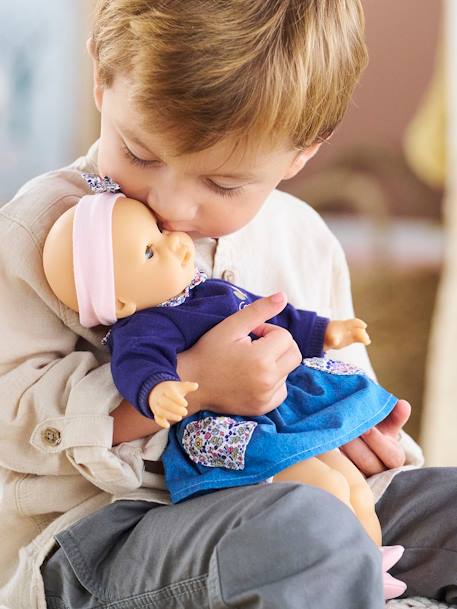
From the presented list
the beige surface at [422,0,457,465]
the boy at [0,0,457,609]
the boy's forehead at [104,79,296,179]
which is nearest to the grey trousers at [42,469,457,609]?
the boy at [0,0,457,609]

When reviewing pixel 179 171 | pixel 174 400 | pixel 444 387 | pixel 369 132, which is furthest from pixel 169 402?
Result: pixel 369 132

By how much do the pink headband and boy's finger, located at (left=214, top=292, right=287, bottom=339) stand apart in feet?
0.40

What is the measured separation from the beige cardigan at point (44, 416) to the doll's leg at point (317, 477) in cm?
13

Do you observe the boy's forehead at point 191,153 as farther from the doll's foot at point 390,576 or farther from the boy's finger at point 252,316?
the doll's foot at point 390,576

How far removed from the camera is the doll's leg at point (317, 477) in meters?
0.99

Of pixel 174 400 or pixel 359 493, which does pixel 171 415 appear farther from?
pixel 359 493

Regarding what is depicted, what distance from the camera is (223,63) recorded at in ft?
3.10

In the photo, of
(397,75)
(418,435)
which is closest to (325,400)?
(418,435)

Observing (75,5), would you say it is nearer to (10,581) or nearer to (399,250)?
(399,250)

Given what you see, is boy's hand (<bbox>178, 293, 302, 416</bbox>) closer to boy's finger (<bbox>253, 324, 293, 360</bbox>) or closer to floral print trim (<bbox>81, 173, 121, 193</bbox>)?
boy's finger (<bbox>253, 324, 293, 360</bbox>)

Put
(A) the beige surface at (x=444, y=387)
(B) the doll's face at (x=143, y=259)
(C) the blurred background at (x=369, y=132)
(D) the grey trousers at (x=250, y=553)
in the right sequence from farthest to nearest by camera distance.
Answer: (C) the blurred background at (x=369, y=132) → (A) the beige surface at (x=444, y=387) → (B) the doll's face at (x=143, y=259) → (D) the grey trousers at (x=250, y=553)

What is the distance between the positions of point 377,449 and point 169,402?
358 millimetres

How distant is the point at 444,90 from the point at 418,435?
1073 mm

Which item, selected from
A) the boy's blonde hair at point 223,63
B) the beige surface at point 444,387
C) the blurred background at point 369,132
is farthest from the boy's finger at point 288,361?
the blurred background at point 369,132
